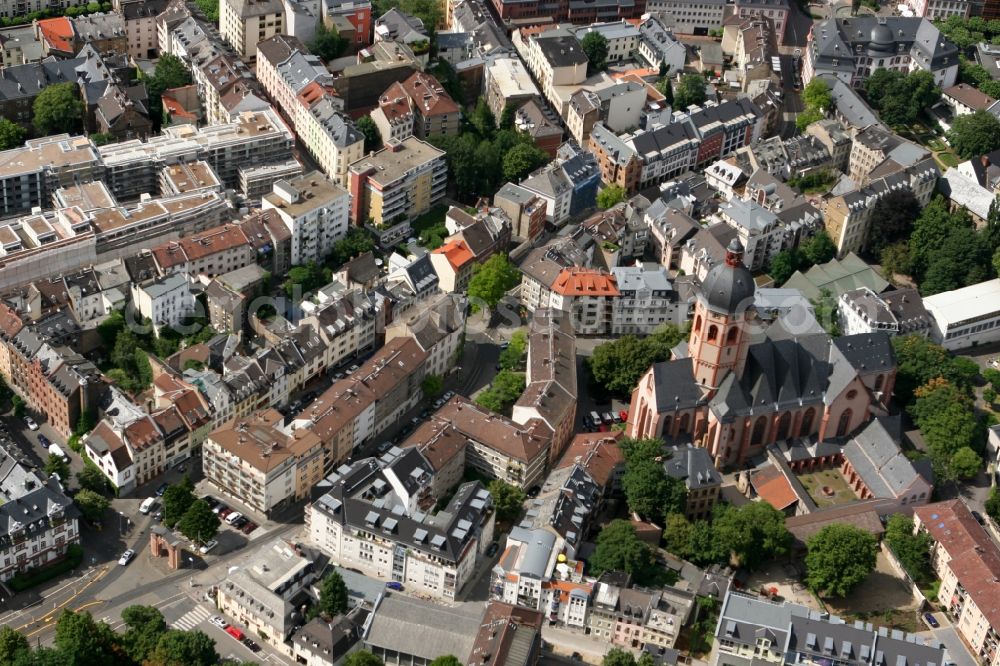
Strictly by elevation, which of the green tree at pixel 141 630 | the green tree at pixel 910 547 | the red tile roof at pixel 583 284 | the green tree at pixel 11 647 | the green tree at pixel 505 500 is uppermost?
the red tile roof at pixel 583 284

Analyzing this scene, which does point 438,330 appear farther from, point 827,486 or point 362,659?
point 362,659

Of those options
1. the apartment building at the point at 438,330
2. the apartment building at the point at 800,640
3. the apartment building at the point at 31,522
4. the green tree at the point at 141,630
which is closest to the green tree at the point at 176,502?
the apartment building at the point at 31,522

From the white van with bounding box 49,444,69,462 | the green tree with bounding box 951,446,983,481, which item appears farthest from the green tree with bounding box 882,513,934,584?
the white van with bounding box 49,444,69,462

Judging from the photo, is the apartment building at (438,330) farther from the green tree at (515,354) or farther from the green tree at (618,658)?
the green tree at (618,658)

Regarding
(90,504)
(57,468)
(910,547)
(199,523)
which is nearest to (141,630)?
(199,523)

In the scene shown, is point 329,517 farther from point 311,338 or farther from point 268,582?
point 311,338

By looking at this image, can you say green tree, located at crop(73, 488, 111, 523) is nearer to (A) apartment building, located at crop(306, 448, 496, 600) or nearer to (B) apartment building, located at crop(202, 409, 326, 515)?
(B) apartment building, located at crop(202, 409, 326, 515)

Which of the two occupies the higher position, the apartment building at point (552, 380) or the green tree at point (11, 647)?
the apartment building at point (552, 380)

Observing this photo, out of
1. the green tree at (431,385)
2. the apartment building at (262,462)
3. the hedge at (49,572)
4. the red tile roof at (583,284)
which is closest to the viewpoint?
the hedge at (49,572)
